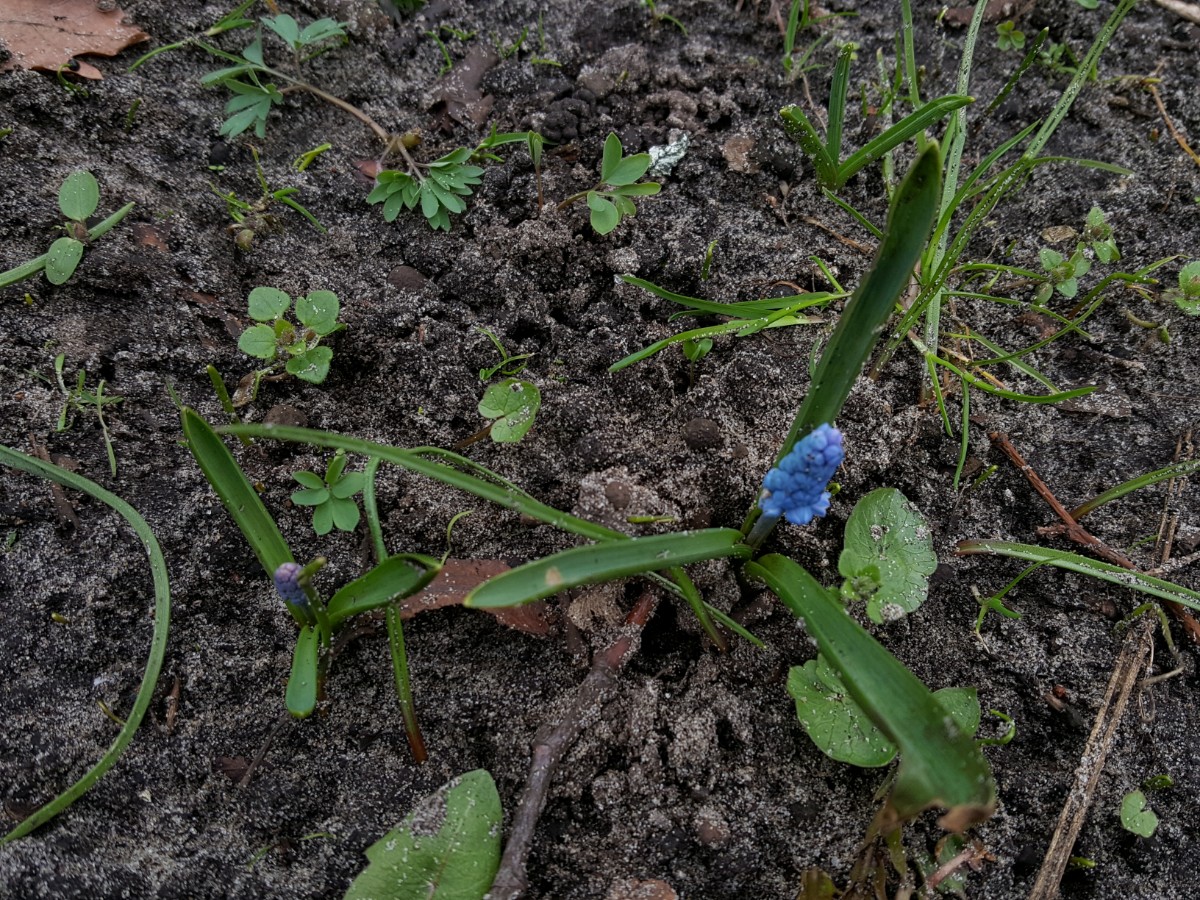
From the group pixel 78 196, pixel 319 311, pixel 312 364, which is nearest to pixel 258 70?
pixel 78 196

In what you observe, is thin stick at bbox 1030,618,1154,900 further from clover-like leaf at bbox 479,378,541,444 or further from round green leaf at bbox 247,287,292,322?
round green leaf at bbox 247,287,292,322

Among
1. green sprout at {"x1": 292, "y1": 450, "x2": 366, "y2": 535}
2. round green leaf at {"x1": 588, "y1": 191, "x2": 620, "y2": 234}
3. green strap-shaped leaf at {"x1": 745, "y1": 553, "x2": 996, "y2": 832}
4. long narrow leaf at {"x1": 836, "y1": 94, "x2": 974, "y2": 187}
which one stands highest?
long narrow leaf at {"x1": 836, "y1": 94, "x2": 974, "y2": 187}

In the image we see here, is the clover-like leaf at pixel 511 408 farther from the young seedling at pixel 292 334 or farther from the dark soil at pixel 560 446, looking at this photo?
the young seedling at pixel 292 334

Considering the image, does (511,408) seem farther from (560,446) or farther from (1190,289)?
(1190,289)

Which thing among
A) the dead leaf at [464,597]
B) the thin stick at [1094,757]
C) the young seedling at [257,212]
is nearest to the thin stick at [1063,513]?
the thin stick at [1094,757]

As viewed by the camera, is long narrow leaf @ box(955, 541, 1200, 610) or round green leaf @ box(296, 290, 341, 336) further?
round green leaf @ box(296, 290, 341, 336)

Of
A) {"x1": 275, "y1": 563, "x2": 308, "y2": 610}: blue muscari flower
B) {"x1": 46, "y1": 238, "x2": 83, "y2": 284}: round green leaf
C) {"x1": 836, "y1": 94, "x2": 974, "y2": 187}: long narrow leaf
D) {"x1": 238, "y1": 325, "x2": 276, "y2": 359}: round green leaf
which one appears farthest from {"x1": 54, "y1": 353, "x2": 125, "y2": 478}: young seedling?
{"x1": 836, "y1": 94, "x2": 974, "y2": 187}: long narrow leaf

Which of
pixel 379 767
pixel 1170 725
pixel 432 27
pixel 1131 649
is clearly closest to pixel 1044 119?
pixel 1131 649
